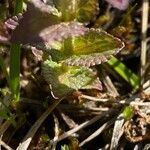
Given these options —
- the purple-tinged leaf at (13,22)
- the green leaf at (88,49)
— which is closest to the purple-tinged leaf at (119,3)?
the green leaf at (88,49)

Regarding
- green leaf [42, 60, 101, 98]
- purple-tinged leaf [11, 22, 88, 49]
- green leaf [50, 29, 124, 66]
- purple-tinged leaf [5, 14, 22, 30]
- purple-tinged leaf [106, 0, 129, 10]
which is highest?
purple-tinged leaf [106, 0, 129, 10]

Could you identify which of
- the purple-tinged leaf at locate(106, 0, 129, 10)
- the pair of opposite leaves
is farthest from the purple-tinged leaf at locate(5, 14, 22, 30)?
the purple-tinged leaf at locate(106, 0, 129, 10)

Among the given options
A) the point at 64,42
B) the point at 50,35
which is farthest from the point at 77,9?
the point at 50,35

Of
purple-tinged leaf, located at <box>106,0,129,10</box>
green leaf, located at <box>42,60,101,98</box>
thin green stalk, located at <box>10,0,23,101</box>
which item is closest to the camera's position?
purple-tinged leaf, located at <box>106,0,129,10</box>

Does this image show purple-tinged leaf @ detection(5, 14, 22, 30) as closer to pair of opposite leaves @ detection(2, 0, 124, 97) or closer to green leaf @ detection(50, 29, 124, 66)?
pair of opposite leaves @ detection(2, 0, 124, 97)

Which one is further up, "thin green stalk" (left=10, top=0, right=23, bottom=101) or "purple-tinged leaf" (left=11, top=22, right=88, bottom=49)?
"purple-tinged leaf" (left=11, top=22, right=88, bottom=49)

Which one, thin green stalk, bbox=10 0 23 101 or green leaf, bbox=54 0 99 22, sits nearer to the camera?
thin green stalk, bbox=10 0 23 101

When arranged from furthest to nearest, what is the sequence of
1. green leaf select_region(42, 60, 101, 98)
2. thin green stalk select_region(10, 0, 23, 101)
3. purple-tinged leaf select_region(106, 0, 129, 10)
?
green leaf select_region(42, 60, 101, 98)
thin green stalk select_region(10, 0, 23, 101)
purple-tinged leaf select_region(106, 0, 129, 10)

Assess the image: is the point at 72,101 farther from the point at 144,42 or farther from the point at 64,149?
the point at 144,42
